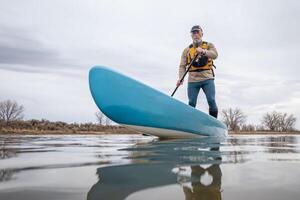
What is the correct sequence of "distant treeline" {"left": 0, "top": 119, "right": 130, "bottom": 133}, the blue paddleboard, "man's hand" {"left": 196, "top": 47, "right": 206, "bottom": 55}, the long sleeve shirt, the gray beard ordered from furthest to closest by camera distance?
"distant treeline" {"left": 0, "top": 119, "right": 130, "bottom": 133}, the gray beard, the long sleeve shirt, "man's hand" {"left": 196, "top": 47, "right": 206, "bottom": 55}, the blue paddleboard

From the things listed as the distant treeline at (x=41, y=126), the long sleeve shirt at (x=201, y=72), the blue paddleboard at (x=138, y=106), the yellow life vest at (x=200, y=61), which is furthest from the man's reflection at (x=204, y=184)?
the distant treeline at (x=41, y=126)

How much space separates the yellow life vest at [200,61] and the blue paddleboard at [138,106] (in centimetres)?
125

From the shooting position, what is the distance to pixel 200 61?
5.82 meters

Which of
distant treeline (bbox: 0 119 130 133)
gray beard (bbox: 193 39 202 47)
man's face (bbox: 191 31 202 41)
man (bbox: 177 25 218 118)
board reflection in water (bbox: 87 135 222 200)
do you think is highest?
man's face (bbox: 191 31 202 41)

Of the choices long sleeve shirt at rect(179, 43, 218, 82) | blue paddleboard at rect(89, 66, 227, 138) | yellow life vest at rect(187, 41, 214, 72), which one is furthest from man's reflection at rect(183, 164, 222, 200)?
yellow life vest at rect(187, 41, 214, 72)

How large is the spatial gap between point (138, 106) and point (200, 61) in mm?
2130

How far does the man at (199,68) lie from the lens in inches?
227

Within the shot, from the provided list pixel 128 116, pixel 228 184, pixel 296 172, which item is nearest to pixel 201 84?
pixel 128 116

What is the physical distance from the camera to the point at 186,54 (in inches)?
240

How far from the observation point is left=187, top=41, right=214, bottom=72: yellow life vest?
5.80 metres

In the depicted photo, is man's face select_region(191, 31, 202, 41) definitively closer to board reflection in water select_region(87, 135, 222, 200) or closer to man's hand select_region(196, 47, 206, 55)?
man's hand select_region(196, 47, 206, 55)

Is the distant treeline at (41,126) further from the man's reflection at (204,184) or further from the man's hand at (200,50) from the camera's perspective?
the man's reflection at (204,184)

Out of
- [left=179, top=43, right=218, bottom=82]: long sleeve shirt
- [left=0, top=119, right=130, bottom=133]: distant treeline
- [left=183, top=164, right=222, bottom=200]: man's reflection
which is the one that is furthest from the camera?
[left=0, top=119, right=130, bottom=133]: distant treeline

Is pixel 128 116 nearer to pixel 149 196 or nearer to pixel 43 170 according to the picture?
pixel 43 170
